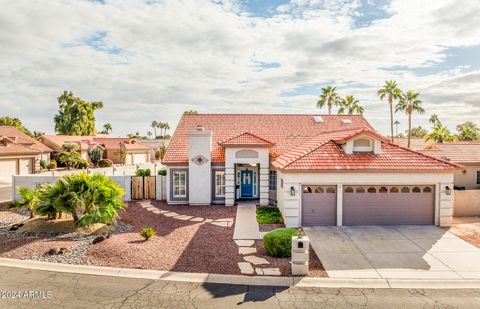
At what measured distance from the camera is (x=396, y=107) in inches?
1698

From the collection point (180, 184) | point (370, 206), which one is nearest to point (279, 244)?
point (370, 206)

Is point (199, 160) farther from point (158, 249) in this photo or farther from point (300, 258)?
point (300, 258)

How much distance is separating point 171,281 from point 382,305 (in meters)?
6.09

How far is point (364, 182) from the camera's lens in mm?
15062

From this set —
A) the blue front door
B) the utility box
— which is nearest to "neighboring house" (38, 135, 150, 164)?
the blue front door

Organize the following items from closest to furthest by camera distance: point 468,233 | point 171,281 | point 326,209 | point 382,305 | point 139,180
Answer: point 382,305, point 171,281, point 468,233, point 326,209, point 139,180

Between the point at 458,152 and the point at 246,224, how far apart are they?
74.2 ft

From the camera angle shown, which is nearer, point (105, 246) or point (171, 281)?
point (171, 281)

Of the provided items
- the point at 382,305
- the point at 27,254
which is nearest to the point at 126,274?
the point at 27,254

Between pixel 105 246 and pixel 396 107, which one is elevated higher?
pixel 396 107

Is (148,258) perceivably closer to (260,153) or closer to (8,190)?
(260,153)

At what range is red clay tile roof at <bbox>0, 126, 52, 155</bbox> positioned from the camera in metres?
33.5

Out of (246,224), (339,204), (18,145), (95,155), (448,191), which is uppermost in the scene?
(18,145)

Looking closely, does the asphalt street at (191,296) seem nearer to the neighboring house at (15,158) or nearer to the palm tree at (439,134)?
the neighboring house at (15,158)
